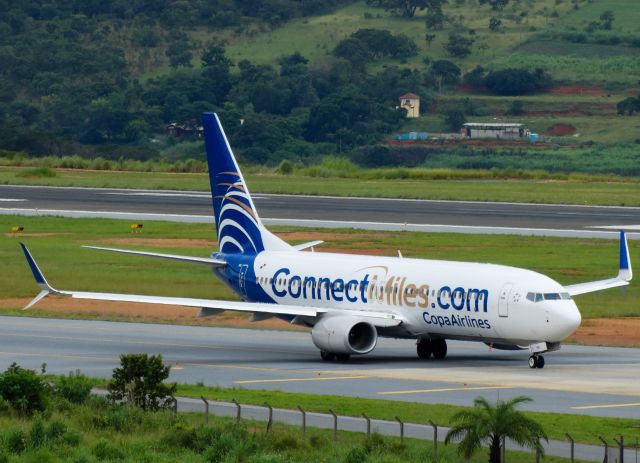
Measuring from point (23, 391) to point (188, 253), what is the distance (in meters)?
50.3

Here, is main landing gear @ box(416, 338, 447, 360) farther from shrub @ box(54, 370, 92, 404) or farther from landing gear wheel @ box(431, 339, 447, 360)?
shrub @ box(54, 370, 92, 404)

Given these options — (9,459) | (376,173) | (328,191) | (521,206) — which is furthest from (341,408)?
(376,173)

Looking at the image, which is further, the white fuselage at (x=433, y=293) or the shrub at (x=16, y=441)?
the white fuselage at (x=433, y=293)

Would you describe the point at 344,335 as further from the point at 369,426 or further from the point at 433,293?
the point at 369,426

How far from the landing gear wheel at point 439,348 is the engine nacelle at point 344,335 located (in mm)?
2566

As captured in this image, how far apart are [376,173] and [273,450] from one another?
149823 mm

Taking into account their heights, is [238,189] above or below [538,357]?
above

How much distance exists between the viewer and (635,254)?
90.1m

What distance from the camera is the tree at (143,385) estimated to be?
41.0 m

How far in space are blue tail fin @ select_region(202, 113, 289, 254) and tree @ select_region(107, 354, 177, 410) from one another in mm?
18731

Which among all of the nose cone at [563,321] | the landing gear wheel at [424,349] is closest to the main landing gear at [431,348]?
the landing gear wheel at [424,349]

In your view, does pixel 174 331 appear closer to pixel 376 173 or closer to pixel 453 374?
pixel 453 374

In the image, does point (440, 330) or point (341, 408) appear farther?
point (440, 330)

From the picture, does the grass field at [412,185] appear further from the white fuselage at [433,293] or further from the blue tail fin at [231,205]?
the white fuselage at [433,293]
